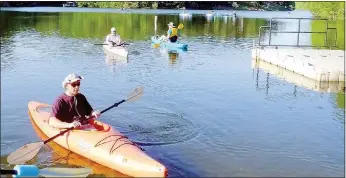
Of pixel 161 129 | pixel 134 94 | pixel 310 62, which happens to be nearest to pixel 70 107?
pixel 134 94

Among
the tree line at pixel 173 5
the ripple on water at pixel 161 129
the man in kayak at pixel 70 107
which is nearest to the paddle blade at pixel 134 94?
the ripple on water at pixel 161 129

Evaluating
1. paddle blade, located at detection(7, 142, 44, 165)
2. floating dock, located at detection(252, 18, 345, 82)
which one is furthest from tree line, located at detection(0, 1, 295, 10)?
paddle blade, located at detection(7, 142, 44, 165)

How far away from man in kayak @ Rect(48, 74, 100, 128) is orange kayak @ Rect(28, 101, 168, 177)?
241mm

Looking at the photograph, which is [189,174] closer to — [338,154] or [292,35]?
[338,154]

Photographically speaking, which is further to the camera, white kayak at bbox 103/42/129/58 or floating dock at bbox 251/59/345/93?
white kayak at bbox 103/42/129/58

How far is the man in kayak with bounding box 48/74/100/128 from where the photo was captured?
28.5 ft

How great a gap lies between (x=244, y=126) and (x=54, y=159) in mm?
4859

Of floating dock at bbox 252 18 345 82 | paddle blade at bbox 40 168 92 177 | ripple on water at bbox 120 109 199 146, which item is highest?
floating dock at bbox 252 18 345 82

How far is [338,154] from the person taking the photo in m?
9.79

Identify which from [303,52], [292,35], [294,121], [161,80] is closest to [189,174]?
[294,121]

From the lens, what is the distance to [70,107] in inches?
348

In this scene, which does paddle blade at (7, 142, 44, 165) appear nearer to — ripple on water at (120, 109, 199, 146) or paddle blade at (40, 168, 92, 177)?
paddle blade at (40, 168, 92, 177)

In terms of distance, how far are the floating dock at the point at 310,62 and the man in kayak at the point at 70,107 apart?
10.6m

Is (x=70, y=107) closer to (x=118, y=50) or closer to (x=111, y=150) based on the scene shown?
(x=111, y=150)
